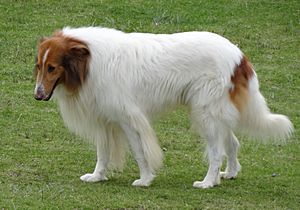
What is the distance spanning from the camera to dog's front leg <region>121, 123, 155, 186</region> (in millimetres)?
8422

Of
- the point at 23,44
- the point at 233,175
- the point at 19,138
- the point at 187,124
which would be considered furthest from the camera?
the point at 23,44

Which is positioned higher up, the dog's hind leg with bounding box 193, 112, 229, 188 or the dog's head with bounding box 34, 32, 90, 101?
the dog's head with bounding box 34, 32, 90, 101

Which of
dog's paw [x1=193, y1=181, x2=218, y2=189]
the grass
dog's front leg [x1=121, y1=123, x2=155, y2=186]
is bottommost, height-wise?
the grass

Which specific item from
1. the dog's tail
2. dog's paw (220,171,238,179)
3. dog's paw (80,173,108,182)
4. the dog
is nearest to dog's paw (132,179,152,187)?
the dog

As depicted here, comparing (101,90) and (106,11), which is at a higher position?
(101,90)

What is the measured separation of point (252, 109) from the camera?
28.0 ft

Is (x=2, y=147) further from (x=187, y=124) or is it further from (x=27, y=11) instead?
(x=27, y=11)

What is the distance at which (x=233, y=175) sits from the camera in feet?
29.3

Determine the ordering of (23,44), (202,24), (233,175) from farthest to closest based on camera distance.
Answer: (202,24)
(23,44)
(233,175)

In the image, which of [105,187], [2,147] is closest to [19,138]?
[2,147]

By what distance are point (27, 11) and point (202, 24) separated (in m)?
2.94

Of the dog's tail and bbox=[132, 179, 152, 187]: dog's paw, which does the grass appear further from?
the dog's tail

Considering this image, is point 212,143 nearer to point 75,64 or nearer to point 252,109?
point 252,109

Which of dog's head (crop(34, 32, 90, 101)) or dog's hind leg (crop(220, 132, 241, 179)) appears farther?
dog's hind leg (crop(220, 132, 241, 179))
